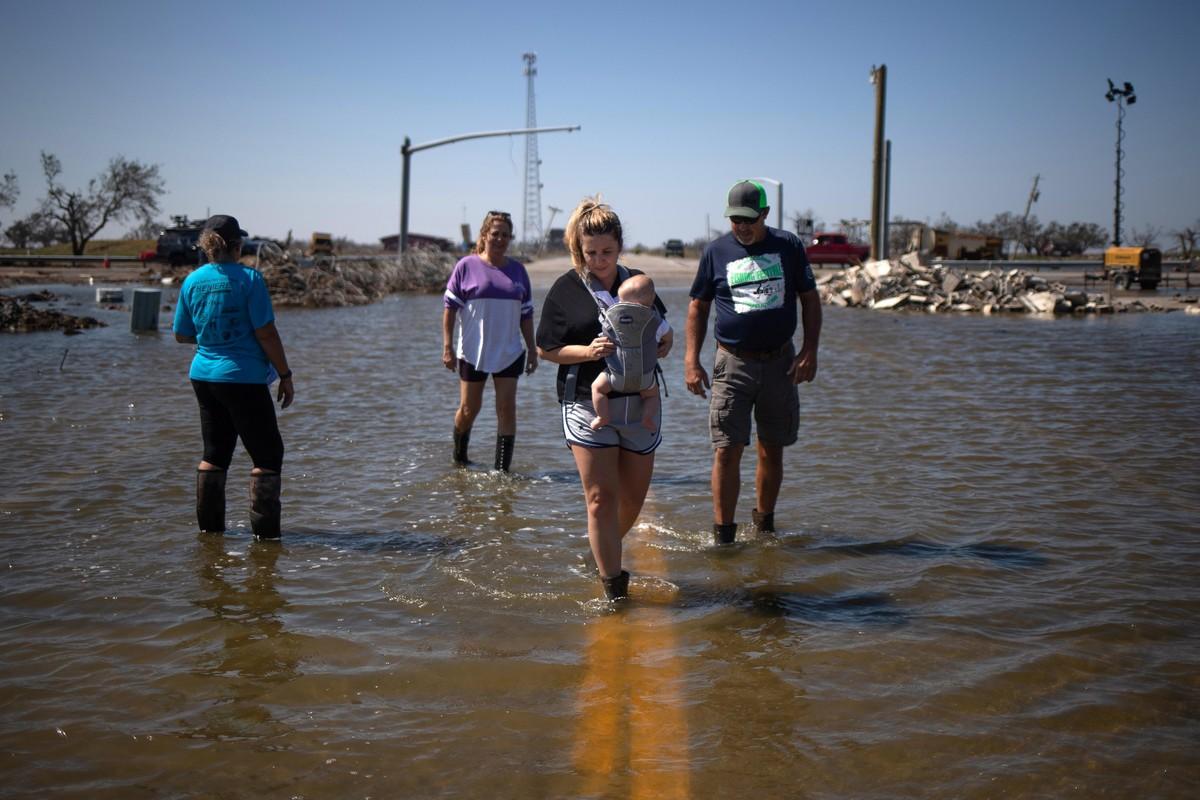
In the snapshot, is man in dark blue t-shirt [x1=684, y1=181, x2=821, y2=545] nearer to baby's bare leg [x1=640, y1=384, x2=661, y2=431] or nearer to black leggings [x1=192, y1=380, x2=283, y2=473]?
baby's bare leg [x1=640, y1=384, x2=661, y2=431]

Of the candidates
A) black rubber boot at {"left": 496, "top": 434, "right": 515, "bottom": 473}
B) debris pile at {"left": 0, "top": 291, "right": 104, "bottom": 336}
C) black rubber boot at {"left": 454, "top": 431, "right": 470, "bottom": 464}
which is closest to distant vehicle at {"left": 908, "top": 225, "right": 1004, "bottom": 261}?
debris pile at {"left": 0, "top": 291, "right": 104, "bottom": 336}

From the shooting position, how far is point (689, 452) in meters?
8.95

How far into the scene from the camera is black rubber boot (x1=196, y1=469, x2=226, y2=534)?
5.86 meters

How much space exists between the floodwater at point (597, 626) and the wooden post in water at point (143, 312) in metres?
10.3

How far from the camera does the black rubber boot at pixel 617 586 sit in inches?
189

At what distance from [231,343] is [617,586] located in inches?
97.4

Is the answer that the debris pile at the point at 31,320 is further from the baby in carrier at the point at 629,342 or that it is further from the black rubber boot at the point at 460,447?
the baby in carrier at the point at 629,342

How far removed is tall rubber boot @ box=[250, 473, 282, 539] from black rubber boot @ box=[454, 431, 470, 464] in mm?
2399

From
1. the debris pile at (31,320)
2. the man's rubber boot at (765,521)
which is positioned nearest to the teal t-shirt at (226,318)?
the man's rubber boot at (765,521)

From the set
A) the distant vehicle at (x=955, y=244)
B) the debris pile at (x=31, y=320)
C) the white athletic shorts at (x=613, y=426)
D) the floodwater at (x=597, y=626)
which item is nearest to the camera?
the floodwater at (x=597, y=626)

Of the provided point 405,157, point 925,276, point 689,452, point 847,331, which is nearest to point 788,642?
point 689,452

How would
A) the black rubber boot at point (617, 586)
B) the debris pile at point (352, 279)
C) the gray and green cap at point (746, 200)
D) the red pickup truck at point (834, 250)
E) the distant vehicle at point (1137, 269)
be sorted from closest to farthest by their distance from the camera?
the black rubber boot at point (617, 586) < the gray and green cap at point (746, 200) < the debris pile at point (352, 279) < the distant vehicle at point (1137, 269) < the red pickup truck at point (834, 250)

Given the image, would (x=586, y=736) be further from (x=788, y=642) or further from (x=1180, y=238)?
(x=1180, y=238)

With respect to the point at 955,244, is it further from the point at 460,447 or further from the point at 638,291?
the point at 638,291
